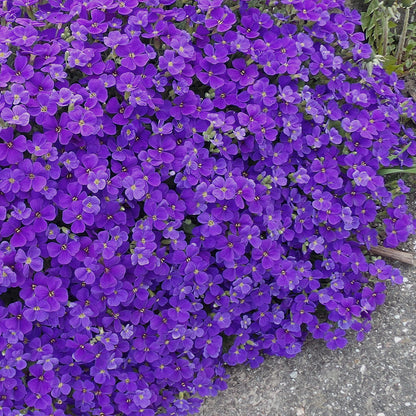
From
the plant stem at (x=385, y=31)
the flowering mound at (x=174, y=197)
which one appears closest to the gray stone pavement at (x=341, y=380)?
the flowering mound at (x=174, y=197)

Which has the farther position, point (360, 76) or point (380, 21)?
point (380, 21)

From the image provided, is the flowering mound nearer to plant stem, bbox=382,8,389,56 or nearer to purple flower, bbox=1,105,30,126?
purple flower, bbox=1,105,30,126

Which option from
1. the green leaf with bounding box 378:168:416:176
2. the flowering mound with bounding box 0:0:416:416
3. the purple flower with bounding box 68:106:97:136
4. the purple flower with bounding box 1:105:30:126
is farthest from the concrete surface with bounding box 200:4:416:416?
the purple flower with bounding box 1:105:30:126

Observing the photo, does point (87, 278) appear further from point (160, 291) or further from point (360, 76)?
point (360, 76)

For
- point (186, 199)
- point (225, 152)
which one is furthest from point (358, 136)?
point (186, 199)

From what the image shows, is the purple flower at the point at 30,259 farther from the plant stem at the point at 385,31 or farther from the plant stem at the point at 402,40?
the plant stem at the point at 402,40
